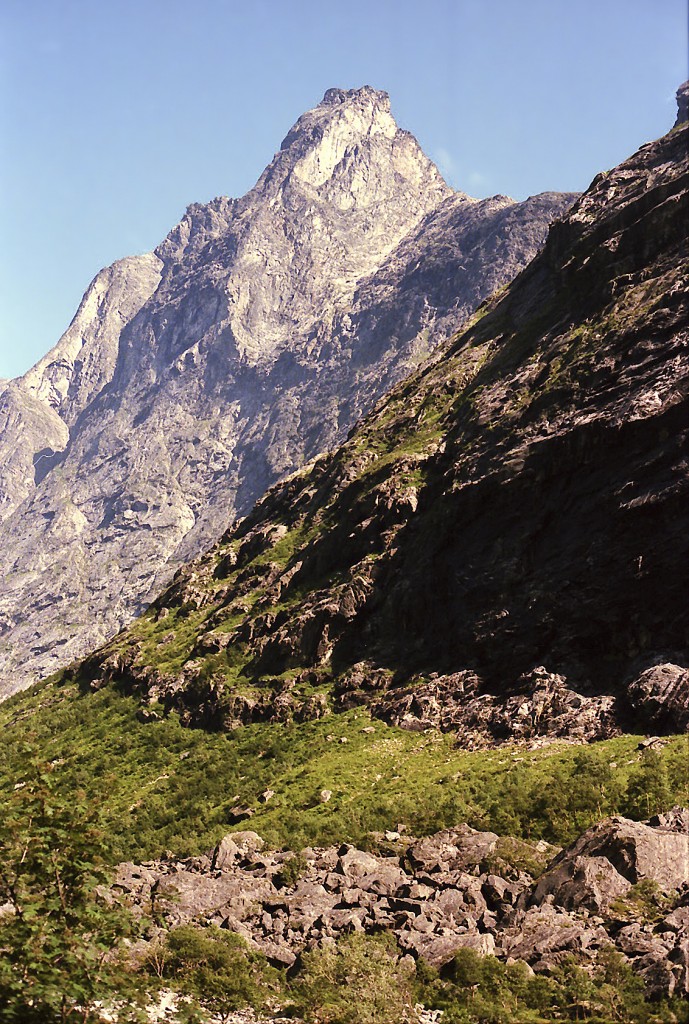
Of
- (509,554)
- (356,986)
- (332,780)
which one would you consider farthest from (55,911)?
(509,554)

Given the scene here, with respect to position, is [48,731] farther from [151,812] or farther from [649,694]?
[649,694]

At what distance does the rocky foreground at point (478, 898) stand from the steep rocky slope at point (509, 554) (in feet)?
47.7

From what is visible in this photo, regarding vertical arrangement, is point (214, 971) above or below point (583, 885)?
below

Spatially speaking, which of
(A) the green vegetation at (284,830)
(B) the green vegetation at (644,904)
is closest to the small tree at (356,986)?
(A) the green vegetation at (284,830)

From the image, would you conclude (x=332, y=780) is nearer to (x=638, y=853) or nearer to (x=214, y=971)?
(x=214, y=971)

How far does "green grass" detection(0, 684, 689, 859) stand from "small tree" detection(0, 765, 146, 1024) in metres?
0.67

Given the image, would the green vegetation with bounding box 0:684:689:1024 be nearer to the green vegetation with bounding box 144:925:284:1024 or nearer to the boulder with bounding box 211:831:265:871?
the green vegetation with bounding box 144:925:284:1024

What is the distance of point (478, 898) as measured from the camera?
2370 cm

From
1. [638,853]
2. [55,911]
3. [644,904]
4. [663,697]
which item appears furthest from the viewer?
[663,697]

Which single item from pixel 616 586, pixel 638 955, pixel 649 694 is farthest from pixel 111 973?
pixel 616 586

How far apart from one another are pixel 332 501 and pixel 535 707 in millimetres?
47811

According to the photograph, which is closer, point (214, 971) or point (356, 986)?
point (356, 986)

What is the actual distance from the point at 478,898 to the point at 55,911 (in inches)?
624

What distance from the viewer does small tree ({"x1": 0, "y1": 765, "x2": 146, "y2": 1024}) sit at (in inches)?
463
